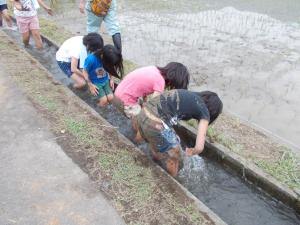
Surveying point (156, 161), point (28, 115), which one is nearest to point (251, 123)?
point (156, 161)

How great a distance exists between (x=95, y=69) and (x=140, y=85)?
3.77 feet

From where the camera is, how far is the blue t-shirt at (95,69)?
475 centimetres

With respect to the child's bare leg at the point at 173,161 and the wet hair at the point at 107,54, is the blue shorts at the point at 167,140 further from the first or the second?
the wet hair at the point at 107,54

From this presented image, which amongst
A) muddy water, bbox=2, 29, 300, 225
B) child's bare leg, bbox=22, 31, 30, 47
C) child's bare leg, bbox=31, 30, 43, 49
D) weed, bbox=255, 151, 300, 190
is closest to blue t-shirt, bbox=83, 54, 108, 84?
muddy water, bbox=2, 29, 300, 225

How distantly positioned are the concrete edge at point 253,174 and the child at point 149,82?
82cm

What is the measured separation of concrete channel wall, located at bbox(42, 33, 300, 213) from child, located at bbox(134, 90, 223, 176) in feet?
1.36

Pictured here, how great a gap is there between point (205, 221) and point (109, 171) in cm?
108

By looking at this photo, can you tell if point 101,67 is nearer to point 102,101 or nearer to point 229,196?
point 102,101

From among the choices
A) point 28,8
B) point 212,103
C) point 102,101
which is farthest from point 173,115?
point 28,8

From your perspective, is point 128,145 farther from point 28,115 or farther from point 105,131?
point 28,115

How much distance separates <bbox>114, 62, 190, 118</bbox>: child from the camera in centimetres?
354

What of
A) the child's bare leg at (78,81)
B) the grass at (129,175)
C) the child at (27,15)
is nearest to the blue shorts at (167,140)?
the grass at (129,175)

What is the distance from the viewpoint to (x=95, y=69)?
190 inches

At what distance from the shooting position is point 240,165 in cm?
382
